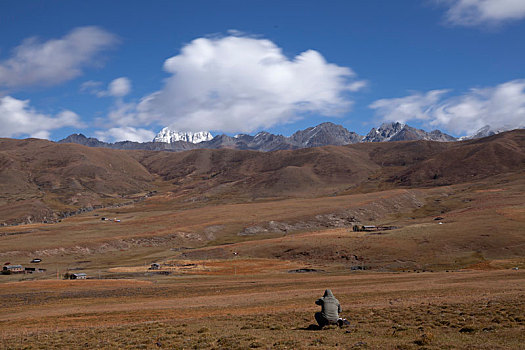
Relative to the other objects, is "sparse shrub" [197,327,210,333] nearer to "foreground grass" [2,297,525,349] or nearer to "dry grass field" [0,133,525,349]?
"foreground grass" [2,297,525,349]

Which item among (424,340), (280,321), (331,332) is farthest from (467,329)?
(280,321)

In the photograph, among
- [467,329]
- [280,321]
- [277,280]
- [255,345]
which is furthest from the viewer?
[277,280]

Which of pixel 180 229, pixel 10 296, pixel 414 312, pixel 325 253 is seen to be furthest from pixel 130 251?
pixel 414 312

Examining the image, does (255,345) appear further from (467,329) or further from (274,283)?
(274,283)

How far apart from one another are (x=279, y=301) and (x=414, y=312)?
1493 centimetres

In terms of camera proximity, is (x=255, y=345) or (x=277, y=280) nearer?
(x=255, y=345)

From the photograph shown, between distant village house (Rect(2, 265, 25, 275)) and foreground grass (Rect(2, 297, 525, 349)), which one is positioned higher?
foreground grass (Rect(2, 297, 525, 349))

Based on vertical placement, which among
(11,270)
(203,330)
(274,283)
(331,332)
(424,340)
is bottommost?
(11,270)

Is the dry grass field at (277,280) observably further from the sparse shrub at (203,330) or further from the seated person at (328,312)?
the seated person at (328,312)

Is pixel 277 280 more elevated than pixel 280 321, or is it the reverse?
pixel 280 321

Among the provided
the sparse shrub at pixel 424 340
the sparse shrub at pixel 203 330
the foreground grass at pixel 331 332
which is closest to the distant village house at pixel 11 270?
the foreground grass at pixel 331 332

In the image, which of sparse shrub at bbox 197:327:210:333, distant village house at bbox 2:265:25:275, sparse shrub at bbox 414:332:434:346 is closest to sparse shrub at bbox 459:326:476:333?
sparse shrub at bbox 414:332:434:346

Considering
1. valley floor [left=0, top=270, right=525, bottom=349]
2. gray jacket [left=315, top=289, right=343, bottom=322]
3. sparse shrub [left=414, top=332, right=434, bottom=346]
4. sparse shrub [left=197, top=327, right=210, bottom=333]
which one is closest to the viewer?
sparse shrub [left=414, top=332, right=434, bottom=346]

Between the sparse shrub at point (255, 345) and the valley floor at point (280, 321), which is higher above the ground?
the sparse shrub at point (255, 345)
